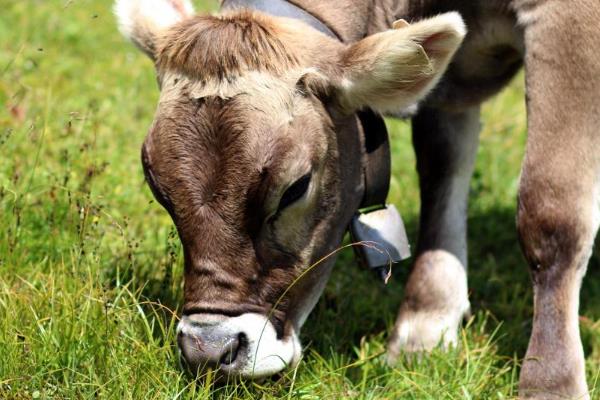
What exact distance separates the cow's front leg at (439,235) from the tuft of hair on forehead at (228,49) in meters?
1.51

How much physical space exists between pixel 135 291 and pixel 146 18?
1.07m

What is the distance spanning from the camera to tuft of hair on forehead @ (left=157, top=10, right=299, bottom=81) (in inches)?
139

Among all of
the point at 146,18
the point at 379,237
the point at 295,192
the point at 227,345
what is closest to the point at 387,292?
the point at 379,237

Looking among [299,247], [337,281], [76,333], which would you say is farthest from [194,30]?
[337,281]

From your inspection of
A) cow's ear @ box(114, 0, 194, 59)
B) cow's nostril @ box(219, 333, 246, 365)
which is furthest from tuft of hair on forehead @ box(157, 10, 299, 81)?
cow's nostril @ box(219, 333, 246, 365)

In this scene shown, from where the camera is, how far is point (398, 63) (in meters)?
3.58

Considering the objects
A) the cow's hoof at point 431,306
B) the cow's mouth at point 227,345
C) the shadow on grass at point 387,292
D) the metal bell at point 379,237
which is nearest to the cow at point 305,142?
the cow's mouth at point 227,345

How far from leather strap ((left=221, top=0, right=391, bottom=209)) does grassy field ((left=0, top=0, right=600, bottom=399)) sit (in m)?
0.63

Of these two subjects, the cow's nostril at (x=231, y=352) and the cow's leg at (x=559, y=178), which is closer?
the cow's nostril at (x=231, y=352)

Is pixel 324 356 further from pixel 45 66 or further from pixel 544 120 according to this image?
pixel 45 66

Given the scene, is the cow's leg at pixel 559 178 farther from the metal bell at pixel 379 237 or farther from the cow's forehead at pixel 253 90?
the cow's forehead at pixel 253 90

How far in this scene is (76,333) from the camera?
375 cm

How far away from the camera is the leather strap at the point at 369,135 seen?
12.8 ft

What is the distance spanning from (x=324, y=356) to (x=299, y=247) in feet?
2.39
